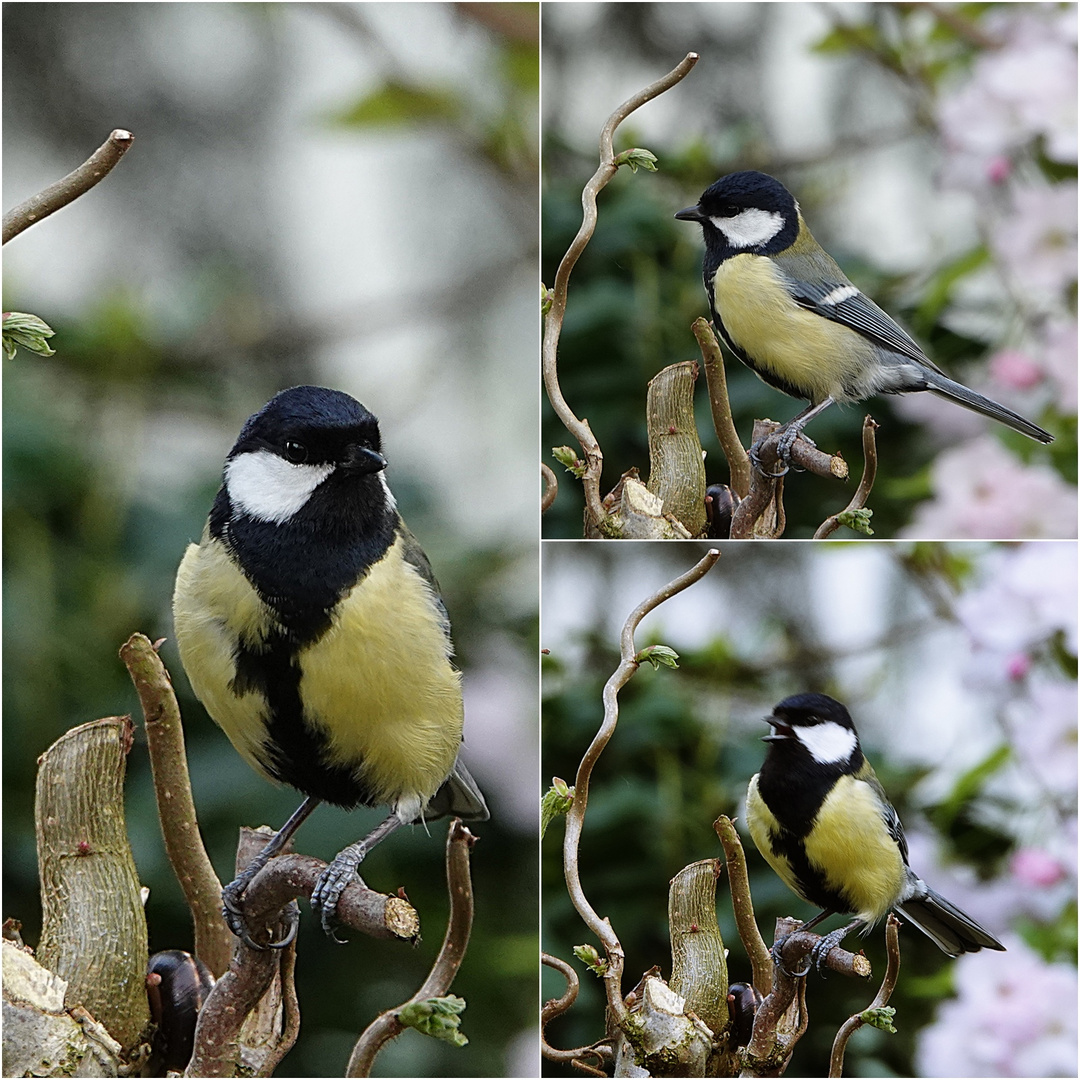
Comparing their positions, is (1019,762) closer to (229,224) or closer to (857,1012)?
(857,1012)

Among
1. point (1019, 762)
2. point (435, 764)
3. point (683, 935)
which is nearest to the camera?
point (435, 764)

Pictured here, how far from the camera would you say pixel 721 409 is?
968mm

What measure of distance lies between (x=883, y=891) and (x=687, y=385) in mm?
464

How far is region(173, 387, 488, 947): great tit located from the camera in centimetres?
84

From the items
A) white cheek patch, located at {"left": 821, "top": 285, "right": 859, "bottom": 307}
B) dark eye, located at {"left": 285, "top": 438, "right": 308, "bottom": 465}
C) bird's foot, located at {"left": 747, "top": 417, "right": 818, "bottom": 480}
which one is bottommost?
bird's foot, located at {"left": 747, "top": 417, "right": 818, "bottom": 480}

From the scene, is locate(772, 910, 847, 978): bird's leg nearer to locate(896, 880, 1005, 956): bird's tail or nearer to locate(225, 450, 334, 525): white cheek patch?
locate(896, 880, 1005, 956): bird's tail

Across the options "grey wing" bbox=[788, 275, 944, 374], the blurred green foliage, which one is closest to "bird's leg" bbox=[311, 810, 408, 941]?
the blurred green foliage

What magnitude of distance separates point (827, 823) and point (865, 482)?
290 millimetres

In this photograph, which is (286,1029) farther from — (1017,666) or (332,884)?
(1017,666)

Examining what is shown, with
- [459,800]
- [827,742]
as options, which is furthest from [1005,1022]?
[459,800]

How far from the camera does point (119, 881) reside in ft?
3.15

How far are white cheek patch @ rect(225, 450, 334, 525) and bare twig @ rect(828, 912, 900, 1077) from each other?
24.3 inches

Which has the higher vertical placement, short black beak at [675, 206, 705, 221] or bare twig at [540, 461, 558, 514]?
short black beak at [675, 206, 705, 221]

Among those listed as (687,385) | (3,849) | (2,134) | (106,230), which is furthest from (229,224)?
(3,849)
